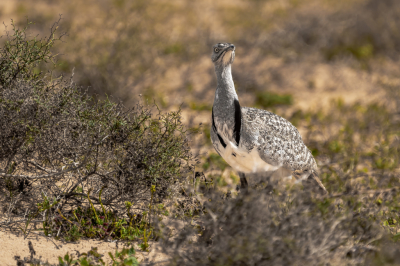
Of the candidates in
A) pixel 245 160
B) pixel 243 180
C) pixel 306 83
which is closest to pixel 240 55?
pixel 306 83

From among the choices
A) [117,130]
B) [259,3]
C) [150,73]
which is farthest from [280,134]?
[259,3]

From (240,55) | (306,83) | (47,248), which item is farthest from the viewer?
(240,55)

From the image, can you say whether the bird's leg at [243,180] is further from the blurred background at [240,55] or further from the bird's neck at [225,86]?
the blurred background at [240,55]

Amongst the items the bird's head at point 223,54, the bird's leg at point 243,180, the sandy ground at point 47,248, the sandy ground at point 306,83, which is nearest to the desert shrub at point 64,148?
the sandy ground at point 47,248

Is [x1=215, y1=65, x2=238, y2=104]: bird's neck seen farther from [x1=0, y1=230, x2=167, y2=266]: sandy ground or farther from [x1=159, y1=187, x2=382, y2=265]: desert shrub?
[x1=0, y1=230, x2=167, y2=266]: sandy ground

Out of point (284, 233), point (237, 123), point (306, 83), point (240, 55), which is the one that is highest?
point (240, 55)

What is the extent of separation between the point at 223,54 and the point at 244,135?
0.77m

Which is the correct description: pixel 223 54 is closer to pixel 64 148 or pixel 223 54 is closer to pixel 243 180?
pixel 243 180

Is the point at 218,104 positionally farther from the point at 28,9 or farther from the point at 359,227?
the point at 28,9

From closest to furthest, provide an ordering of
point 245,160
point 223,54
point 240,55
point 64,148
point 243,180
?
point 64,148, point 245,160, point 223,54, point 243,180, point 240,55

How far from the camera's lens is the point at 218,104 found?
12.4 feet

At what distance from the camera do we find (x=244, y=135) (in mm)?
3678

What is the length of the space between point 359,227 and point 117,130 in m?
2.12

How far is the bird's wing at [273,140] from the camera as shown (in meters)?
3.70
